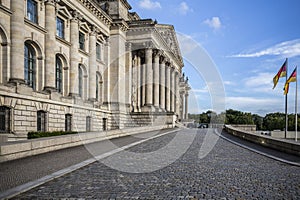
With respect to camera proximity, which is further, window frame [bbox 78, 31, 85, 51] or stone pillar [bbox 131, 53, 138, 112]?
stone pillar [bbox 131, 53, 138, 112]

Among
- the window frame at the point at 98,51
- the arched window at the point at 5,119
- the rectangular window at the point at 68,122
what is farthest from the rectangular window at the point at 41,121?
the window frame at the point at 98,51

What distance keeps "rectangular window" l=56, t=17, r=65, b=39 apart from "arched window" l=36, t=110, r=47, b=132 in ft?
32.4

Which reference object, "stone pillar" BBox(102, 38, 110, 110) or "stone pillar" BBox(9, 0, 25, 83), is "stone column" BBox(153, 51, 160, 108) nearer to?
"stone pillar" BBox(102, 38, 110, 110)

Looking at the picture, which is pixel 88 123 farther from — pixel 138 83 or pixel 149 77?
pixel 138 83

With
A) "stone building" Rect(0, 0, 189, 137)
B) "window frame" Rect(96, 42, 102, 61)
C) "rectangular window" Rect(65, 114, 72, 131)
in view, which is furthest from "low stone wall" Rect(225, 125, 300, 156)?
"window frame" Rect(96, 42, 102, 61)

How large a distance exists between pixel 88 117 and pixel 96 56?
10116 mm

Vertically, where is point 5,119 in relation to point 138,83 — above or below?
below

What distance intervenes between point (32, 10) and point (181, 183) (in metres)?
23.2

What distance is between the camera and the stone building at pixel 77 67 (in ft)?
67.5

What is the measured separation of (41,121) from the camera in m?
23.8

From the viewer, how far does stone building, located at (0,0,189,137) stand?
20.6m

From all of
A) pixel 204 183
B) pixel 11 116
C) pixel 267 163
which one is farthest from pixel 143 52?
pixel 204 183

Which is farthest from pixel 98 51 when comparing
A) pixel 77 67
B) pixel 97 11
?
pixel 77 67

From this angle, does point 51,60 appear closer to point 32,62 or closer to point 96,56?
point 32,62
